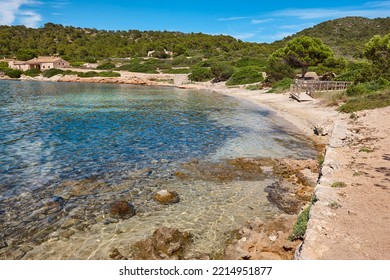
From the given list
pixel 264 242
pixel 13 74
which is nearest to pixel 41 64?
pixel 13 74

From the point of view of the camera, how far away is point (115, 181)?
40.2ft

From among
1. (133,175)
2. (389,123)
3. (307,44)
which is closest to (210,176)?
(133,175)

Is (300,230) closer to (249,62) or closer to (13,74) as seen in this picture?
(249,62)

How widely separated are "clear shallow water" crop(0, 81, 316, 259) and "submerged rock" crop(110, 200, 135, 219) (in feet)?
0.74

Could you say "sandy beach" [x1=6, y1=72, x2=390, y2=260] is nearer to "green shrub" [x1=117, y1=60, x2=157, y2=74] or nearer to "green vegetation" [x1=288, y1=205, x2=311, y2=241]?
"green vegetation" [x1=288, y1=205, x2=311, y2=241]

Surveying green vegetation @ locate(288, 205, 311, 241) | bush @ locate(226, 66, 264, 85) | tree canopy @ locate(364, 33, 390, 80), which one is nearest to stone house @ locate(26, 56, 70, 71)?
bush @ locate(226, 66, 264, 85)

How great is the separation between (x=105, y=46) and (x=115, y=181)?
132216 millimetres

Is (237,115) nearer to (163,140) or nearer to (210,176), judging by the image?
(163,140)

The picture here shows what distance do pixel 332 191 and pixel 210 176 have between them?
526cm

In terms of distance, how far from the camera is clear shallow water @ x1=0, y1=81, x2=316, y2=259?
8.57 metres

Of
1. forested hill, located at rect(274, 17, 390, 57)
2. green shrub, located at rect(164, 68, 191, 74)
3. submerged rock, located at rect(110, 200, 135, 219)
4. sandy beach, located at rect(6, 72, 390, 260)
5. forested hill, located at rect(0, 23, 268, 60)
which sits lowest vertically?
submerged rock, located at rect(110, 200, 135, 219)

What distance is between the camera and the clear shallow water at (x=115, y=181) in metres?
8.57

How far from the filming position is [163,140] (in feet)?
63.2
